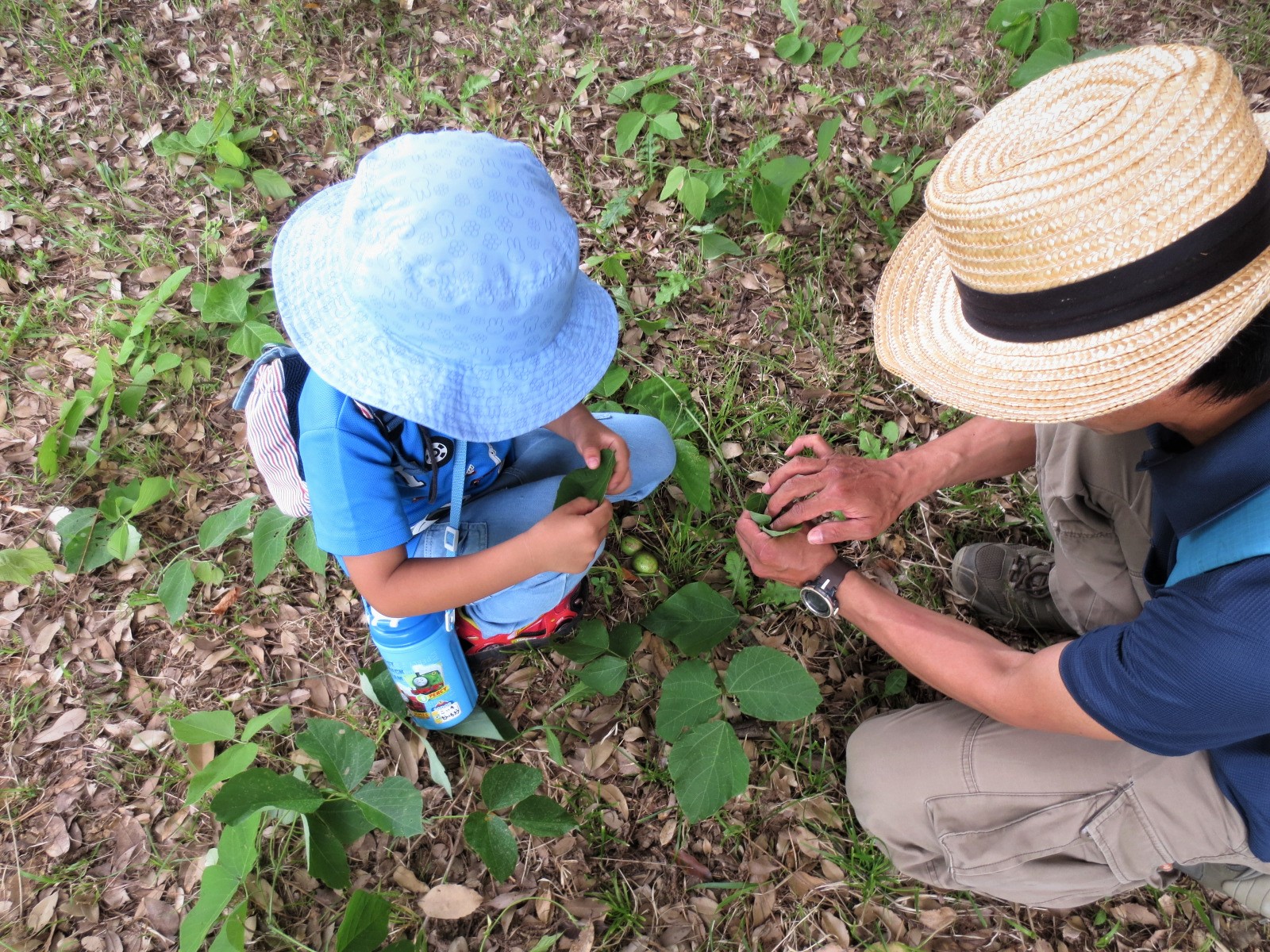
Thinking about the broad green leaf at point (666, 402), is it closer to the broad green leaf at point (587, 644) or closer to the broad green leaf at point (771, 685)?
the broad green leaf at point (587, 644)

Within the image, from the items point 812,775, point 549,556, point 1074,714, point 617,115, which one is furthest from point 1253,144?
point 617,115

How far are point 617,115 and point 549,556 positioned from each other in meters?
2.28

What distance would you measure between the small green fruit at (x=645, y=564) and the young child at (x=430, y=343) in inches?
21.9

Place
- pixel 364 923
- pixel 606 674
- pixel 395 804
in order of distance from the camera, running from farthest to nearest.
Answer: pixel 606 674
pixel 395 804
pixel 364 923

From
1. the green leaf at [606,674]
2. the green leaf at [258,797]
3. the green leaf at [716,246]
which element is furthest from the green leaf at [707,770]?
the green leaf at [716,246]

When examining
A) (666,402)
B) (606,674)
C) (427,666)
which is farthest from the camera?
(666,402)

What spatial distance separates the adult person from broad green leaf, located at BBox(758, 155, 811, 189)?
3.57 ft

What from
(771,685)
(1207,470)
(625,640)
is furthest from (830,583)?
(1207,470)

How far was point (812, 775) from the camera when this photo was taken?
6.88 feet

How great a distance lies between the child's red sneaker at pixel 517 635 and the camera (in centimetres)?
217

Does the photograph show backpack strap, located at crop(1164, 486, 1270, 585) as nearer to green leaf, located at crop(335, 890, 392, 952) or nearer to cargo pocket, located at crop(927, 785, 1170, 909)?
cargo pocket, located at crop(927, 785, 1170, 909)

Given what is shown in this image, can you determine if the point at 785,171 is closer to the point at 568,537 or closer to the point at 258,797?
the point at 568,537

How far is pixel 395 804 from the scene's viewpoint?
67.5 inches

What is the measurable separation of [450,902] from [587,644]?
720mm
